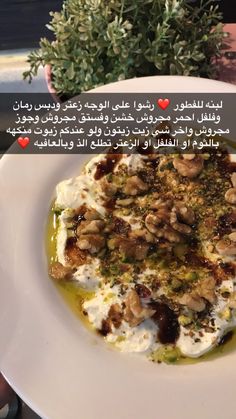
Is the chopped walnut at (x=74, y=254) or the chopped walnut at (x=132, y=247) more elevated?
the chopped walnut at (x=74, y=254)

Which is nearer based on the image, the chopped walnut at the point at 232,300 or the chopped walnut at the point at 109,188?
the chopped walnut at the point at 232,300

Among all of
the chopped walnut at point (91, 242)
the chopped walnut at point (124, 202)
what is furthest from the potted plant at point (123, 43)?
the chopped walnut at point (91, 242)

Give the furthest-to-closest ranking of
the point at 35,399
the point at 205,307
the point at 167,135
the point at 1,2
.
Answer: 1. the point at 1,2
2. the point at 167,135
3. the point at 205,307
4. the point at 35,399

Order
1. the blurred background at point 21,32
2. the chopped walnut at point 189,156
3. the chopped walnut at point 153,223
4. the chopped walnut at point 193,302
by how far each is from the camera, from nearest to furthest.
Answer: the chopped walnut at point 193,302, the chopped walnut at point 153,223, the chopped walnut at point 189,156, the blurred background at point 21,32

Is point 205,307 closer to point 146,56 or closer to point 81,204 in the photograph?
point 81,204

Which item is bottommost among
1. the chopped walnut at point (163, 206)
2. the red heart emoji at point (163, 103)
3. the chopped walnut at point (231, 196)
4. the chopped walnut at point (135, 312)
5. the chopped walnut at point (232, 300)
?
the chopped walnut at point (232, 300)

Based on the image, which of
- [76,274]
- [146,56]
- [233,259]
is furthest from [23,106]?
[233,259]

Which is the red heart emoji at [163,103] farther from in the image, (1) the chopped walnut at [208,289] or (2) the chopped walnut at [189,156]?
(1) the chopped walnut at [208,289]
